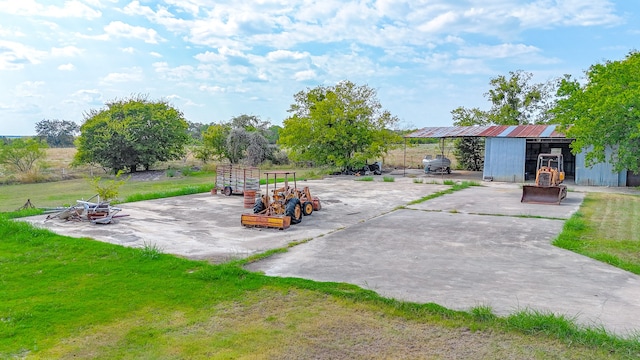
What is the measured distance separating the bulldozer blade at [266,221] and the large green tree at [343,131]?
1512cm

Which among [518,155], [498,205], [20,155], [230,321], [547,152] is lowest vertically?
[230,321]

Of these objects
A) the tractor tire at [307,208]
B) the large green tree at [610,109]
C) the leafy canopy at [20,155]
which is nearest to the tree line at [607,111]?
the large green tree at [610,109]

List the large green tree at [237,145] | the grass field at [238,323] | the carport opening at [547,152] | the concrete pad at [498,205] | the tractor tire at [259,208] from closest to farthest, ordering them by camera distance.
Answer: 1. the grass field at [238,323]
2. the tractor tire at [259,208]
3. the concrete pad at [498,205]
4. the carport opening at [547,152]
5. the large green tree at [237,145]

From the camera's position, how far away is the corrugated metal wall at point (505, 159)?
72.0ft

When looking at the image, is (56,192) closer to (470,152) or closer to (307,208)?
(307,208)

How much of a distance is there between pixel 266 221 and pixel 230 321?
510cm

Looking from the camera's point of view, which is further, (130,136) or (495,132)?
(130,136)

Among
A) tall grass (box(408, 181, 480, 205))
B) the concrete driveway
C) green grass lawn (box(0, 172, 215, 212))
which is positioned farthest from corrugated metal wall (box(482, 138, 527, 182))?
green grass lawn (box(0, 172, 215, 212))

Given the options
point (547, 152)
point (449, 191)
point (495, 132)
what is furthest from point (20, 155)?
point (547, 152)

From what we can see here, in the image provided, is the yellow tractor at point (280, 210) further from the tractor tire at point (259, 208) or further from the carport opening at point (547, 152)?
the carport opening at point (547, 152)

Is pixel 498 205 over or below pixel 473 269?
over

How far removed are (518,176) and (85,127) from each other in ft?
79.8

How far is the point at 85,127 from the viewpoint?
27.2 metres

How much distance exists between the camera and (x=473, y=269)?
702 centimetres
